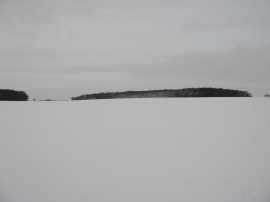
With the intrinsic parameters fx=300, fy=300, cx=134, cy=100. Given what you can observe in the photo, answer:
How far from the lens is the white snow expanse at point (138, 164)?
2990 millimetres

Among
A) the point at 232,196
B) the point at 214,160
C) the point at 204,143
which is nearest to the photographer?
the point at 232,196

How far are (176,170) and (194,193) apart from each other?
2.14 feet

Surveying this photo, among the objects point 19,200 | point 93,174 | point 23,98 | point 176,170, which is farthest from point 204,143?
point 23,98

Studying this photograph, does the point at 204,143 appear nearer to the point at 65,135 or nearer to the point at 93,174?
the point at 93,174

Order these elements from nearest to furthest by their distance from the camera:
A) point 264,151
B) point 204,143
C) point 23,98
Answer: point 264,151, point 204,143, point 23,98

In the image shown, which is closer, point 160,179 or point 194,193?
point 194,193

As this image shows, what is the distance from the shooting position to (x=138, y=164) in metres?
3.86

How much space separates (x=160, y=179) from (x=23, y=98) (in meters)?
18.4

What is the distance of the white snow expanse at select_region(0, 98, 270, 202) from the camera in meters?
2.99

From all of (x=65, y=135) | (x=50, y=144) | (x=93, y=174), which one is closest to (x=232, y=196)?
(x=93, y=174)

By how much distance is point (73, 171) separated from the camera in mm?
3633

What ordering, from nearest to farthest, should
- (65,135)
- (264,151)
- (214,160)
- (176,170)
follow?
(176,170), (214,160), (264,151), (65,135)

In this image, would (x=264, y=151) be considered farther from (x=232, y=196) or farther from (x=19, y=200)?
(x=19, y=200)

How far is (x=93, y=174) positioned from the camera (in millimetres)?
3518
